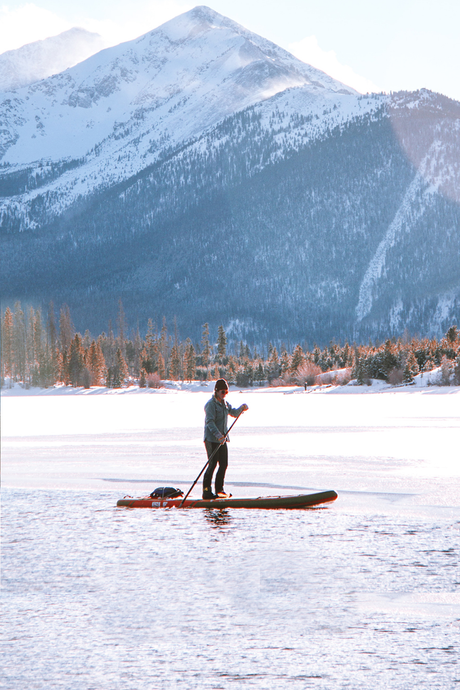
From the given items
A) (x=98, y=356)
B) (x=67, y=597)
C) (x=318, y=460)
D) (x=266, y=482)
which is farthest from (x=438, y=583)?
(x=98, y=356)

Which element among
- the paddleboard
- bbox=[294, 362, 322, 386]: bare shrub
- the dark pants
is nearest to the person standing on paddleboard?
the dark pants

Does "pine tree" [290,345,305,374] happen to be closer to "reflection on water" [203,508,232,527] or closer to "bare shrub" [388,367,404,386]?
"bare shrub" [388,367,404,386]

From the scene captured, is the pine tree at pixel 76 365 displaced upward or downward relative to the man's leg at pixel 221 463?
upward

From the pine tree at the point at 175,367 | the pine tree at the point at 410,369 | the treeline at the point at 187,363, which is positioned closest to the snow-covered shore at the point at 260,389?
the pine tree at the point at 410,369

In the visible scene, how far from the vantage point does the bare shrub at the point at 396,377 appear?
79.2 metres

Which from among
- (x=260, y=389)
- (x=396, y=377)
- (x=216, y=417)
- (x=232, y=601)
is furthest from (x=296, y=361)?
(x=232, y=601)

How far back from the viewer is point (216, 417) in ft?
44.2

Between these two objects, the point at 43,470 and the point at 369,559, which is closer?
the point at 369,559

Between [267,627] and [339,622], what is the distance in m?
Answer: 0.68

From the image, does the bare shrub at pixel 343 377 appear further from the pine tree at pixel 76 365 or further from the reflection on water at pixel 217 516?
the reflection on water at pixel 217 516

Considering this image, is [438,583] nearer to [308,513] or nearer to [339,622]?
[339,622]

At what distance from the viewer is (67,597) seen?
852 centimetres

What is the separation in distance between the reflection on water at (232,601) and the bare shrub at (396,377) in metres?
67.7

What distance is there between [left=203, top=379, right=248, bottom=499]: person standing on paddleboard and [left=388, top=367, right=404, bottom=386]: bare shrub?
221ft
